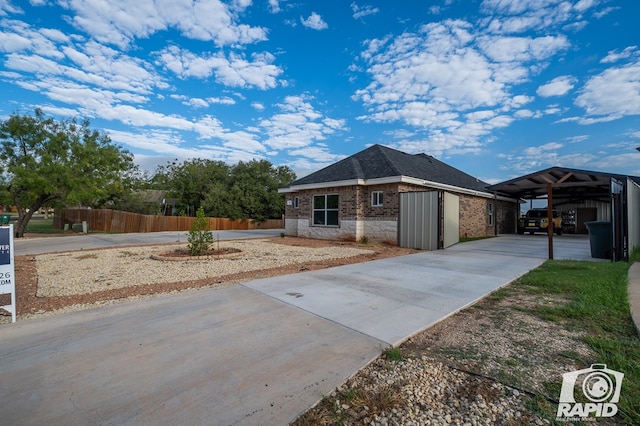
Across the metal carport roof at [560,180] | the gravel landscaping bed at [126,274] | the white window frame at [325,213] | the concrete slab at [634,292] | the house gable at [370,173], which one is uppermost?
the house gable at [370,173]

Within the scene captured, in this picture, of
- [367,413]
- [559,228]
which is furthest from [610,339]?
[559,228]

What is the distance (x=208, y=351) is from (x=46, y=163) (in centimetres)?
2132

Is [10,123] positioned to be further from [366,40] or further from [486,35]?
[486,35]

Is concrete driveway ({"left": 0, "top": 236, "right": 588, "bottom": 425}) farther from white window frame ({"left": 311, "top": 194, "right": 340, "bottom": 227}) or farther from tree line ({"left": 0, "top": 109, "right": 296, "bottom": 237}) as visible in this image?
tree line ({"left": 0, "top": 109, "right": 296, "bottom": 237})

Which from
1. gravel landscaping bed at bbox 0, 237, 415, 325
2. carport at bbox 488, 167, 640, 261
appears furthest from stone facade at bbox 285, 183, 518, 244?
→ carport at bbox 488, 167, 640, 261

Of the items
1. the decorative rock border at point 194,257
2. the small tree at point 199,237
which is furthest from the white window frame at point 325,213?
the small tree at point 199,237

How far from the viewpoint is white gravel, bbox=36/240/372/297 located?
6.12 metres

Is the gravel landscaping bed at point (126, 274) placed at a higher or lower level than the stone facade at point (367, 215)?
lower

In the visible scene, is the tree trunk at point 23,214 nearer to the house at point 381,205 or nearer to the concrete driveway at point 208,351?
the house at point 381,205

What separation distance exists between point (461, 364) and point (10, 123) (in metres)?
24.4

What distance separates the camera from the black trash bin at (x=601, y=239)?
9.66m

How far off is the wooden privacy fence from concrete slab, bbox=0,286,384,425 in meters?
19.6

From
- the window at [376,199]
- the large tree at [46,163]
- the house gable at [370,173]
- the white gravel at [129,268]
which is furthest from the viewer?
the large tree at [46,163]

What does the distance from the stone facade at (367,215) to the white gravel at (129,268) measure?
10.6 ft
